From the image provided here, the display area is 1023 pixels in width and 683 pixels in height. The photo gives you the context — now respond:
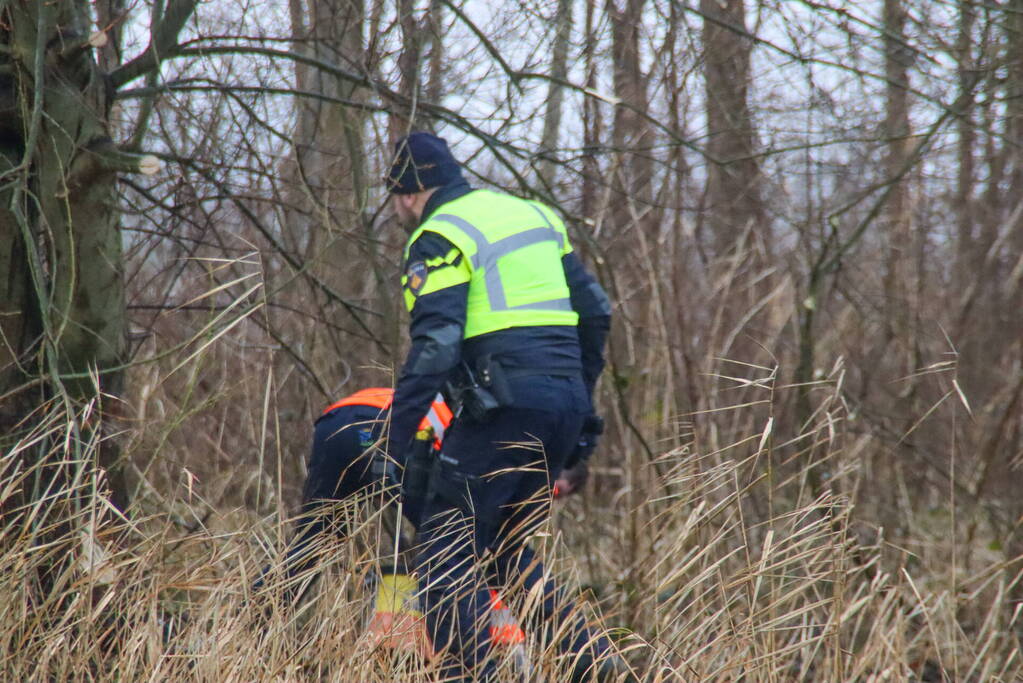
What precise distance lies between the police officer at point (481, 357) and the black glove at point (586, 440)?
0.86 feet

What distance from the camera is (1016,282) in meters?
6.12

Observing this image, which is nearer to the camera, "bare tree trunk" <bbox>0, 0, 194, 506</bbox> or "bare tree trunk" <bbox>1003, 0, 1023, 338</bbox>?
"bare tree trunk" <bbox>0, 0, 194, 506</bbox>

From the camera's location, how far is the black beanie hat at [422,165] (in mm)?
3746

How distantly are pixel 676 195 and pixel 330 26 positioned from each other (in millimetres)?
2238

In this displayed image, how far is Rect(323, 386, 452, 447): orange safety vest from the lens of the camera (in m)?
3.71

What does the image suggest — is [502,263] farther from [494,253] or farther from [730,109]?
[730,109]

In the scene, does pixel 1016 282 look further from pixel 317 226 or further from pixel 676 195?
pixel 317 226

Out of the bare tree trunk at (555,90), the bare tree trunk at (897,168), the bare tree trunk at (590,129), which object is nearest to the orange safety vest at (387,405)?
the bare tree trunk at (555,90)

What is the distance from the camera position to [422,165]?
376 cm

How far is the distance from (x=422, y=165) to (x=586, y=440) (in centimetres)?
127

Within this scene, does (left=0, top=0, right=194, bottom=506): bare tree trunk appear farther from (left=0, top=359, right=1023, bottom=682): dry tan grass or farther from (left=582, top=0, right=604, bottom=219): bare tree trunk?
(left=582, top=0, right=604, bottom=219): bare tree trunk

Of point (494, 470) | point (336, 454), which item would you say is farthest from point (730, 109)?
point (336, 454)

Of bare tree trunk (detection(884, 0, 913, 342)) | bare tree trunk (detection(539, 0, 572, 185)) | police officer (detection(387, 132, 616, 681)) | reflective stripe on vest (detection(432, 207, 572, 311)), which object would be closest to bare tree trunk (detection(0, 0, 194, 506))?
police officer (detection(387, 132, 616, 681))

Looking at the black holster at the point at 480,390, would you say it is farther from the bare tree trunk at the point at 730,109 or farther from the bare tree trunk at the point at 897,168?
the bare tree trunk at the point at 897,168
